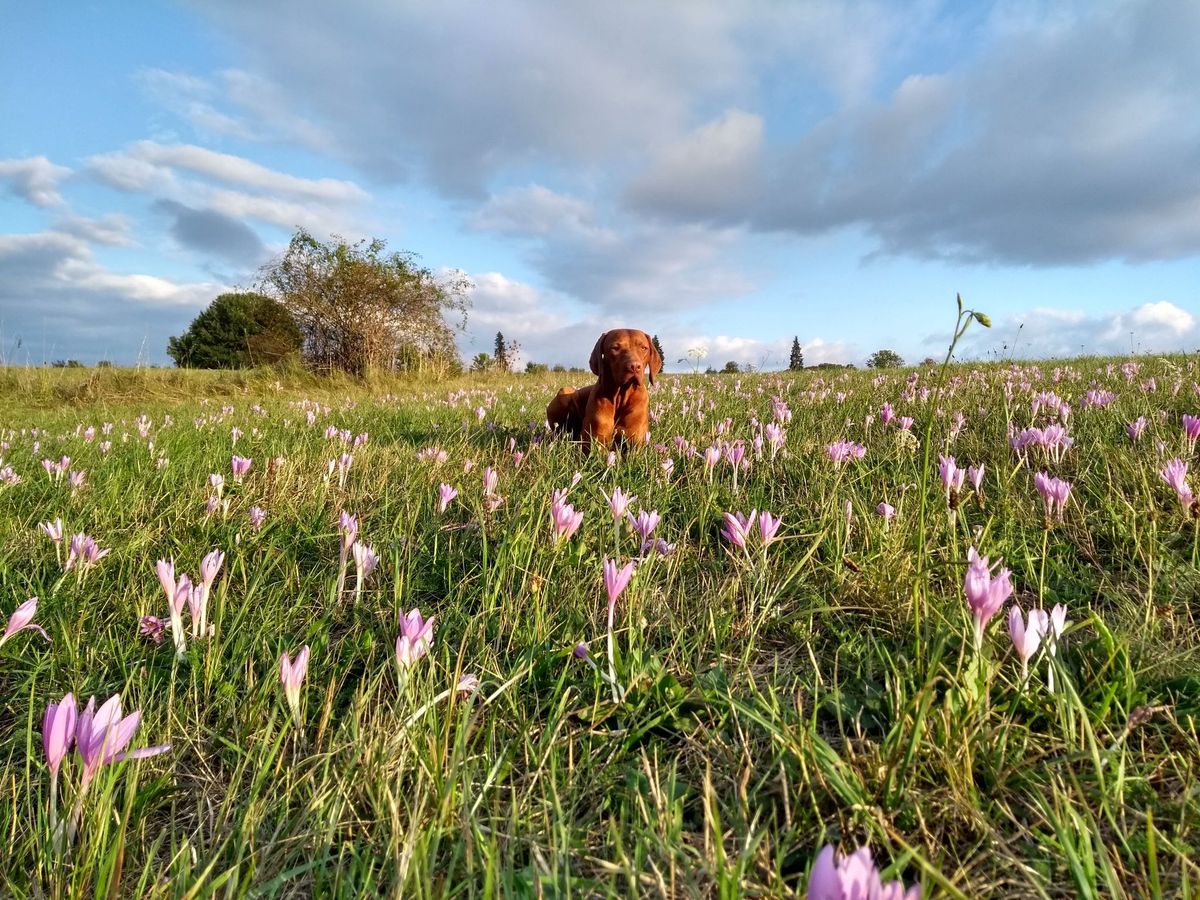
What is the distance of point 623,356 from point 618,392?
1.12ft

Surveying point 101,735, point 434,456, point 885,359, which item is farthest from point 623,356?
point 885,359

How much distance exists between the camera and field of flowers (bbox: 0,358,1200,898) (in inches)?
46.2

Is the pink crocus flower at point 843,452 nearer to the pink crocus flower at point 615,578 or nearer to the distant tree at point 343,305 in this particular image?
the pink crocus flower at point 615,578

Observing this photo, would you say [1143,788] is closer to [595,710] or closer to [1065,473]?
[595,710]

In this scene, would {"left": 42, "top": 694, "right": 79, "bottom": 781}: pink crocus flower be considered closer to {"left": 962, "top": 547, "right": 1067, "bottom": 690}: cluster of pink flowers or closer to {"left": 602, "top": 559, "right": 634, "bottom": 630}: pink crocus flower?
{"left": 602, "top": 559, "right": 634, "bottom": 630}: pink crocus flower

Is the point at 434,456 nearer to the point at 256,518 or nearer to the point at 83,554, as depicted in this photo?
the point at 256,518

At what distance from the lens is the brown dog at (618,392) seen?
514 cm

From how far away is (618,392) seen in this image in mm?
5312

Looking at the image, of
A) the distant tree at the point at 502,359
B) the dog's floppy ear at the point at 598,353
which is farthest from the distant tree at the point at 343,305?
the dog's floppy ear at the point at 598,353

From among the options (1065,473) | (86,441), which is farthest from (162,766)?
(86,441)

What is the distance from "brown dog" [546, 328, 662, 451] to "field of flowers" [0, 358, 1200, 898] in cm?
168

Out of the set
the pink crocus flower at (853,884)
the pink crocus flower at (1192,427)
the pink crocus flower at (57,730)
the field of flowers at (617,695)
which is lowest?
the field of flowers at (617,695)

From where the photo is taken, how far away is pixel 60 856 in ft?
3.72

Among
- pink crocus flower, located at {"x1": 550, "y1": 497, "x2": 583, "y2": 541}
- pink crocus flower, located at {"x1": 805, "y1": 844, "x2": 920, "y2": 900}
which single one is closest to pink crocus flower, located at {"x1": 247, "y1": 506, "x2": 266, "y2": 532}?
pink crocus flower, located at {"x1": 550, "y1": 497, "x2": 583, "y2": 541}
